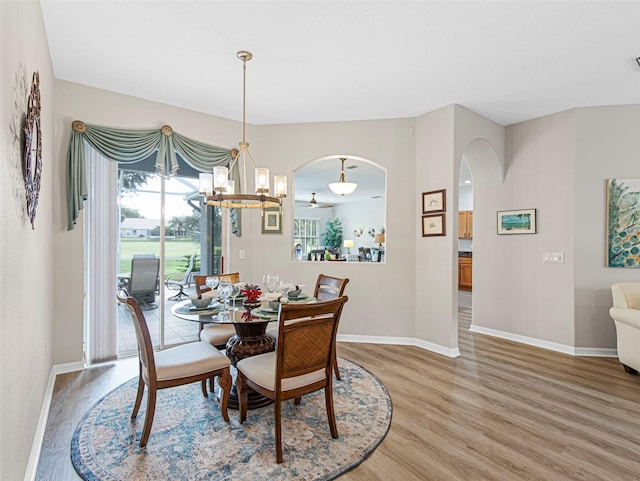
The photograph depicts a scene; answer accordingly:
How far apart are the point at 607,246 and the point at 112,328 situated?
18.9ft

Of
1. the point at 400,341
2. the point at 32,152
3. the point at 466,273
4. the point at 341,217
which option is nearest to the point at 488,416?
the point at 400,341

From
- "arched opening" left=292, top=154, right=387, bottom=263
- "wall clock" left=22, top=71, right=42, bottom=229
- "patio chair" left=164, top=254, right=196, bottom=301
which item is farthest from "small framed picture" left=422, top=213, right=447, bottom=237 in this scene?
"arched opening" left=292, top=154, right=387, bottom=263

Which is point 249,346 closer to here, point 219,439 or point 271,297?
point 271,297

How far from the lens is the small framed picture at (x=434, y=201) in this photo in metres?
4.05

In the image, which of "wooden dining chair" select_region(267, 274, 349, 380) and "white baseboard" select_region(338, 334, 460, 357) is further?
"white baseboard" select_region(338, 334, 460, 357)

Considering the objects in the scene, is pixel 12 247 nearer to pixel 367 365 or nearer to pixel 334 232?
pixel 367 365

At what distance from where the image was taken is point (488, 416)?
261 centimetres

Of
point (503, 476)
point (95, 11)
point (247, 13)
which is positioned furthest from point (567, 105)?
point (95, 11)

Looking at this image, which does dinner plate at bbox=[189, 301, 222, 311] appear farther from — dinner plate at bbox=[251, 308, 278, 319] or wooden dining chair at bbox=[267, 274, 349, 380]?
wooden dining chair at bbox=[267, 274, 349, 380]

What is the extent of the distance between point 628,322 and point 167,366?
4.17 m

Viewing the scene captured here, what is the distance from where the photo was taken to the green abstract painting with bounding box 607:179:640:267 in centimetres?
395

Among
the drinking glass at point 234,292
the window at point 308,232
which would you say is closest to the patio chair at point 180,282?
the drinking glass at point 234,292

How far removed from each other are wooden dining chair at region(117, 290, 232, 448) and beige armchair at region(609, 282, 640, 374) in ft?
12.4

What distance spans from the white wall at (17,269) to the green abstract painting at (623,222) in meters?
5.40
